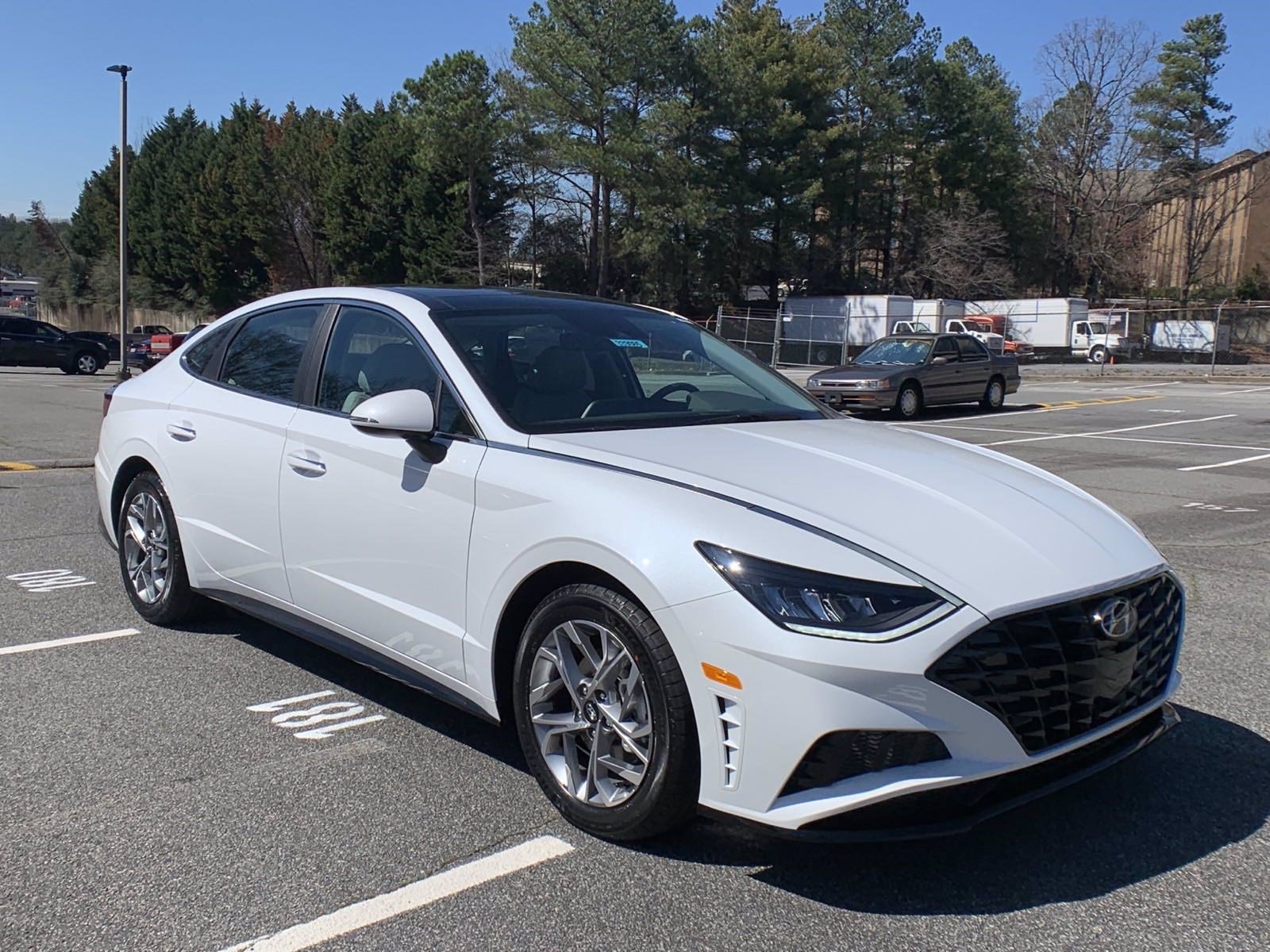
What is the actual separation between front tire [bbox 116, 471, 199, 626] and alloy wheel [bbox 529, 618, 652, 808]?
2501 mm

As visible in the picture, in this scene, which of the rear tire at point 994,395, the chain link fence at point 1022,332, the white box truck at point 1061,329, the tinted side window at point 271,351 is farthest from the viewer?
the white box truck at point 1061,329

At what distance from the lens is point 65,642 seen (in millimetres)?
5246

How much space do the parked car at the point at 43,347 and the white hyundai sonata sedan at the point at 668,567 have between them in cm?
3460

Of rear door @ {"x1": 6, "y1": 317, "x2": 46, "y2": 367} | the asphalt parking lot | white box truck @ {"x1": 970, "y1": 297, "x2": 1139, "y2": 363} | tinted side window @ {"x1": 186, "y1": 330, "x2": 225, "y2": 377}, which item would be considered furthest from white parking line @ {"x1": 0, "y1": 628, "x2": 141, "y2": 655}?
white box truck @ {"x1": 970, "y1": 297, "x2": 1139, "y2": 363}

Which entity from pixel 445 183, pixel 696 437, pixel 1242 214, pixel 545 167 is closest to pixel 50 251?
pixel 445 183

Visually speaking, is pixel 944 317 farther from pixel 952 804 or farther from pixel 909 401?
pixel 952 804

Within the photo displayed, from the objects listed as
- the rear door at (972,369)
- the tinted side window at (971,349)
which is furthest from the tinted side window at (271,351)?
the tinted side window at (971,349)

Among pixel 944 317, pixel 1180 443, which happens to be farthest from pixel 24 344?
pixel 944 317

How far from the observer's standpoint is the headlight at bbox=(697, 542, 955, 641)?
9.18 feet

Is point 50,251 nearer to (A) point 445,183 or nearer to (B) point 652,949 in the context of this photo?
(A) point 445,183

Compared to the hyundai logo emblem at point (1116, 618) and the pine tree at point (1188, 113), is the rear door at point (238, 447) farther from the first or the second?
the pine tree at point (1188, 113)

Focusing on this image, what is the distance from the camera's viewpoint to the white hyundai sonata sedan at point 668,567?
2.82 m

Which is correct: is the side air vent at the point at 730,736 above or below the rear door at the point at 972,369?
below

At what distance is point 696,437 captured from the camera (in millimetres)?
3803
